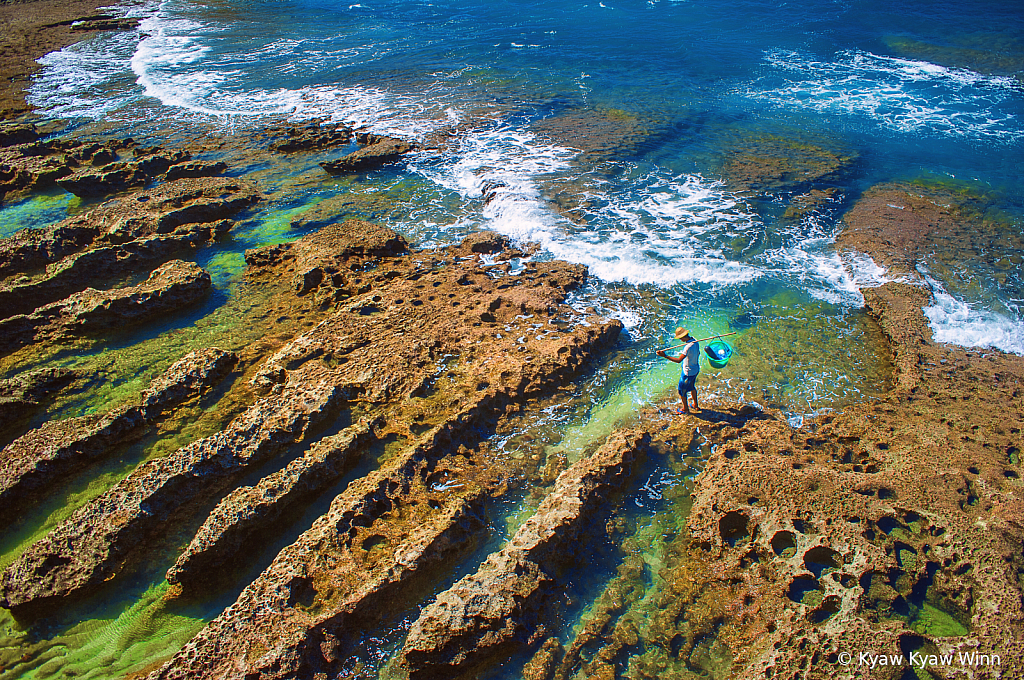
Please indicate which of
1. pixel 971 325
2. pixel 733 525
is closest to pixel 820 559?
pixel 733 525

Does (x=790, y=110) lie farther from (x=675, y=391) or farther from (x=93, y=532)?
(x=93, y=532)

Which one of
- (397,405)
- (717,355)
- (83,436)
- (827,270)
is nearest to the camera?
(83,436)

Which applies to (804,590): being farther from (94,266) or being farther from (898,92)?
(898,92)

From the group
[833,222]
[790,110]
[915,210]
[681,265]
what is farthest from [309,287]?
[790,110]

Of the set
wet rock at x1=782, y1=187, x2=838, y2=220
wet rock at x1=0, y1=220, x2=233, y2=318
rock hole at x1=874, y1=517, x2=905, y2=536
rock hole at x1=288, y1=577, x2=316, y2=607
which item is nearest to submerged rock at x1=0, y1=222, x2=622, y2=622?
rock hole at x1=288, y1=577, x2=316, y2=607

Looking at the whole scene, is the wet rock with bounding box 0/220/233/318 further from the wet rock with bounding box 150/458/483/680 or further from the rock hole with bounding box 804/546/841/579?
the rock hole with bounding box 804/546/841/579

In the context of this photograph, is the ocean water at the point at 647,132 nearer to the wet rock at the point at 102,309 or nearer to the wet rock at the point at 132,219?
the wet rock at the point at 102,309
